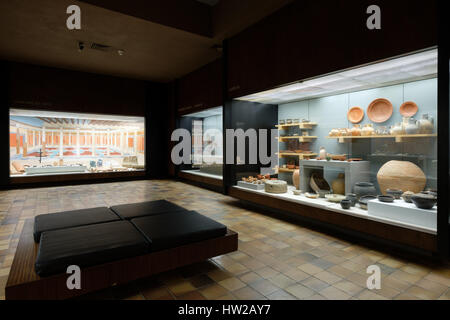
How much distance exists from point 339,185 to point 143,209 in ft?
9.92

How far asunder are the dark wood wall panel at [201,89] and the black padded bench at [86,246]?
15.8ft

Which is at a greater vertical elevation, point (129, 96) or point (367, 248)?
point (129, 96)

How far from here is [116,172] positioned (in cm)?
893

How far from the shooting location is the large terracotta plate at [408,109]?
11.5 feet

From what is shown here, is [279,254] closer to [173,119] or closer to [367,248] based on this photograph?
[367,248]

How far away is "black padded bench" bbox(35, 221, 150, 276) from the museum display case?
6.78 m

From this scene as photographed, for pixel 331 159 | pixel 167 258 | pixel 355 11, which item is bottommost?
pixel 167 258

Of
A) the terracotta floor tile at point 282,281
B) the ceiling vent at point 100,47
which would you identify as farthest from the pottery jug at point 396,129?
the ceiling vent at point 100,47

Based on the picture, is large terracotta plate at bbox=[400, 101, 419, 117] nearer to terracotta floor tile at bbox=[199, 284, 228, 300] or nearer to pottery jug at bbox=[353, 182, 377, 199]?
pottery jug at bbox=[353, 182, 377, 199]

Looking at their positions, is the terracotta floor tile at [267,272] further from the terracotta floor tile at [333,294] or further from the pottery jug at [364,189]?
the pottery jug at [364,189]

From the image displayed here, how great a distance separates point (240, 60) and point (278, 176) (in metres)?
2.59

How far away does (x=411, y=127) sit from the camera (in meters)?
3.37
